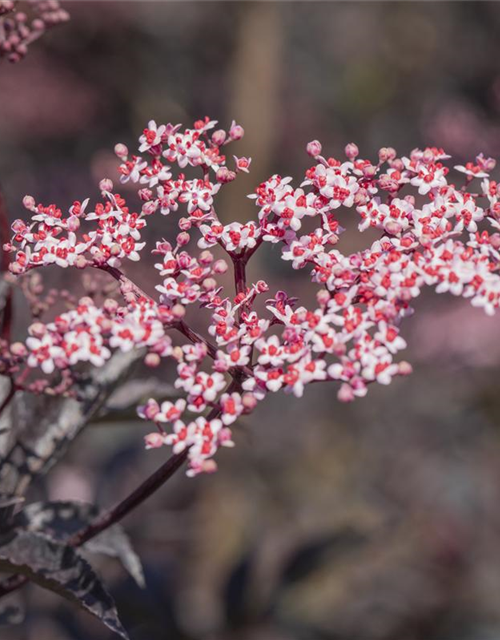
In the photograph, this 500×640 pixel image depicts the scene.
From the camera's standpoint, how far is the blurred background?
8.62ft

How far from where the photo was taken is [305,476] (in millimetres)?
4695

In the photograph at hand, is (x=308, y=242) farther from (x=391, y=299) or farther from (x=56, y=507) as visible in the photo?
(x=56, y=507)

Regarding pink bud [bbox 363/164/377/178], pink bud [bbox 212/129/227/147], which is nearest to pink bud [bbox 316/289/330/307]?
pink bud [bbox 363/164/377/178]

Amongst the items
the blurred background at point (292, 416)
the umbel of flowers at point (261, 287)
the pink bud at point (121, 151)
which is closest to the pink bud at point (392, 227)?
the umbel of flowers at point (261, 287)

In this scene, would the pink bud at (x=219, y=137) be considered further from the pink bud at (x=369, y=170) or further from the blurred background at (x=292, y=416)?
the blurred background at (x=292, y=416)

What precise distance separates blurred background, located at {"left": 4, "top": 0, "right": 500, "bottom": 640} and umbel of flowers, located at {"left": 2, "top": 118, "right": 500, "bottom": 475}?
0.55 metres

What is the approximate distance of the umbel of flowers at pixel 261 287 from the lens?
4.02ft

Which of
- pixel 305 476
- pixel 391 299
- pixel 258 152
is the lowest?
pixel 391 299

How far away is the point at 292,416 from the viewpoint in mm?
4758

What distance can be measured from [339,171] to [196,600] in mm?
2464

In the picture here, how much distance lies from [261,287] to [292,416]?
137 inches

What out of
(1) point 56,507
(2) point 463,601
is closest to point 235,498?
(2) point 463,601

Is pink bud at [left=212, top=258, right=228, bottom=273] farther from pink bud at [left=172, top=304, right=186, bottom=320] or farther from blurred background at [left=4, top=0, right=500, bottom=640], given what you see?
blurred background at [left=4, top=0, right=500, bottom=640]

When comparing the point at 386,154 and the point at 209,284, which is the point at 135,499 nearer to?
the point at 209,284
